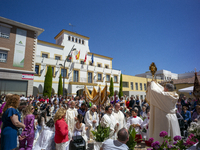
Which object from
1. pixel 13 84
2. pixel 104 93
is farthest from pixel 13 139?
pixel 13 84

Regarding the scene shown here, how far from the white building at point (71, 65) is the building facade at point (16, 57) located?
4.94 metres

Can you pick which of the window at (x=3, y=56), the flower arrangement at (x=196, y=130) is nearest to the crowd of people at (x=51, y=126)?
the flower arrangement at (x=196, y=130)

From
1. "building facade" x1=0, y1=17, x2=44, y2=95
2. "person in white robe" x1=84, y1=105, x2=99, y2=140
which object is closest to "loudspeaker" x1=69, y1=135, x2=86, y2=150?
"person in white robe" x1=84, y1=105, x2=99, y2=140

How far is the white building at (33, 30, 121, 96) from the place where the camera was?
24.4 meters

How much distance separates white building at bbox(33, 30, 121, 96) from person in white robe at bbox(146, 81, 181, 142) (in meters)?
19.1

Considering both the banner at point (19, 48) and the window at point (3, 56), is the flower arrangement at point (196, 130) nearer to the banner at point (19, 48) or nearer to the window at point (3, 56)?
the banner at point (19, 48)

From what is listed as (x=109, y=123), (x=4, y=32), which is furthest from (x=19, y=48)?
(x=109, y=123)

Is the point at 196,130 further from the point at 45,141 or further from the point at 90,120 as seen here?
the point at 90,120

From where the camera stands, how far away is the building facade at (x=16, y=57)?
56.2 ft

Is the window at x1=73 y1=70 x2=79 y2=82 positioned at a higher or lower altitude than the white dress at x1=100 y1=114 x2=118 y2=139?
higher

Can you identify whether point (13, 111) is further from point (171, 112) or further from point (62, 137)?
point (171, 112)

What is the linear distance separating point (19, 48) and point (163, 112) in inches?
796

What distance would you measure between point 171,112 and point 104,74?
29.7m

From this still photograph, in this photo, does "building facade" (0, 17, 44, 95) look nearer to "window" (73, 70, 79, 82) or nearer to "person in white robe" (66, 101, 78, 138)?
"window" (73, 70, 79, 82)
